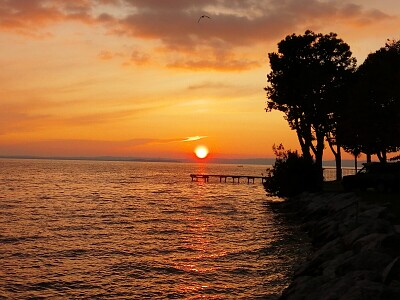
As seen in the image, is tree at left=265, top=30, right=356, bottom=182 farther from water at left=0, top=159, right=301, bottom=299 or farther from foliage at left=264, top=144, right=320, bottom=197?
water at left=0, top=159, right=301, bottom=299

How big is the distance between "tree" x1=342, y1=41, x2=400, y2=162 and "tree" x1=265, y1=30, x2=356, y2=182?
715 centimetres

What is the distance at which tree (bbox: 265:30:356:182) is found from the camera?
50.4 m

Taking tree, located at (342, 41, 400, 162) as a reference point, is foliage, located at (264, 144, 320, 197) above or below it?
below

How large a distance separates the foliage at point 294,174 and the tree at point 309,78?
2674mm

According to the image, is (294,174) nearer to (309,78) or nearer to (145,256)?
(309,78)

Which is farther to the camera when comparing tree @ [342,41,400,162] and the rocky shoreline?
tree @ [342,41,400,162]

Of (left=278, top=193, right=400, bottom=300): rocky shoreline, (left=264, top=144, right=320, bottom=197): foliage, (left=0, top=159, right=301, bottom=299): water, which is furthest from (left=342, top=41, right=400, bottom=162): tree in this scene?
(left=278, top=193, right=400, bottom=300): rocky shoreline

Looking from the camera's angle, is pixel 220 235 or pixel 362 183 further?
pixel 362 183

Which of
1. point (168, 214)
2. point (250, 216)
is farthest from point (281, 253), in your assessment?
point (168, 214)

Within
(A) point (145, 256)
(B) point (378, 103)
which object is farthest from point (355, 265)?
(B) point (378, 103)

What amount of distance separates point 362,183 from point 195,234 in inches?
628

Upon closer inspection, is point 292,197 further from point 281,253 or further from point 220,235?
point 281,253

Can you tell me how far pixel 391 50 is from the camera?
135 ft

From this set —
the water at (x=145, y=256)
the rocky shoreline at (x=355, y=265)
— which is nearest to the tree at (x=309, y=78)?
the water at (x=145, y=256)
